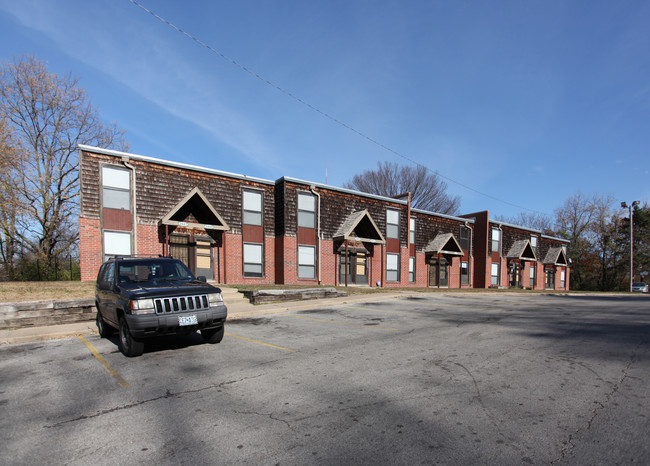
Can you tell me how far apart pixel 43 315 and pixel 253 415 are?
883 centimetres

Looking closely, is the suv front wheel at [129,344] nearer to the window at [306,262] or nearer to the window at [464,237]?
the window at [306,262]

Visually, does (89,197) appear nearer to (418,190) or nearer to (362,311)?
(362,311)

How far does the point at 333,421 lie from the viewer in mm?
3734

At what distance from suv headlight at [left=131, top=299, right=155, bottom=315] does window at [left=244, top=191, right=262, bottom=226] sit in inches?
548

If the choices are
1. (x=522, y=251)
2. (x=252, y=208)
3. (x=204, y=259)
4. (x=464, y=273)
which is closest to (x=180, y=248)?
(x=204, y=259)

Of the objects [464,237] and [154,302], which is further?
[464,237]

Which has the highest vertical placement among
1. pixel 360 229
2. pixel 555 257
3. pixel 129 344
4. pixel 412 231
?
pixel 360 229

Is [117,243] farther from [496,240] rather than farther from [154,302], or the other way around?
[496,240]

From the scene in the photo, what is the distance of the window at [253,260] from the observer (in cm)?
1997

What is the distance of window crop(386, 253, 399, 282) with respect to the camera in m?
25.8

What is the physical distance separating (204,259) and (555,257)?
40.1 meters

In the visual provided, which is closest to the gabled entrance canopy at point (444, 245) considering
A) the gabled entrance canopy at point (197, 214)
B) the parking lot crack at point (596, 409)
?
the gabled entrance canopy at point (197, 214)

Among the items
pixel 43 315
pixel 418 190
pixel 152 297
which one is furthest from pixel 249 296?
pixel 418 190

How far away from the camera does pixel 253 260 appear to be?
20.2m
